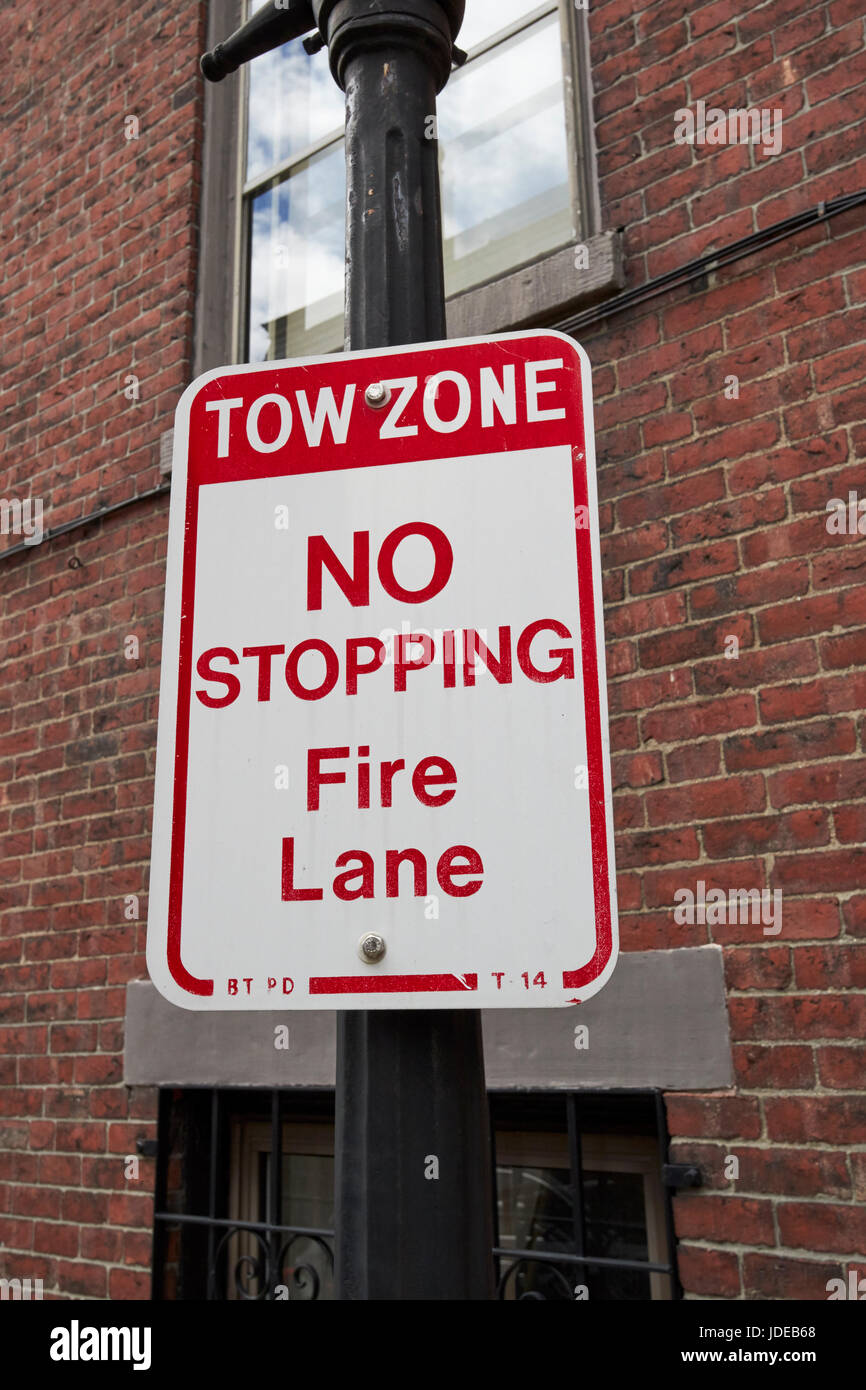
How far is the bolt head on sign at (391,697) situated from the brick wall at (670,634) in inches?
59.7

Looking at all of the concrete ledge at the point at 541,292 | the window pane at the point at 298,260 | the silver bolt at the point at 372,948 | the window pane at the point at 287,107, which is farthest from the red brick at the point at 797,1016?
the window pane at the point at 287,107

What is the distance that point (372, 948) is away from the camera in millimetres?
1279

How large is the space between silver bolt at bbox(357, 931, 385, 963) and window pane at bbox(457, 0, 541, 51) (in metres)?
3.61

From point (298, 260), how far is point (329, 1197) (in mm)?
3378

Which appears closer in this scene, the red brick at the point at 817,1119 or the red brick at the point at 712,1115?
the red brick at the point at 817,1119

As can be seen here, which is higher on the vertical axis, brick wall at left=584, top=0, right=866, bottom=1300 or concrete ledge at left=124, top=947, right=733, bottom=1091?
brick wall at left=584, top=0, right=866, bottom=1300

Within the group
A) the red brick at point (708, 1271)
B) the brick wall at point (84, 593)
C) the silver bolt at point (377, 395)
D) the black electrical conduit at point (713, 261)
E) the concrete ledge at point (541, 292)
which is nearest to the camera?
the silver bolt at point (377, 395)

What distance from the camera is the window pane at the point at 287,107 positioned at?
454 cm

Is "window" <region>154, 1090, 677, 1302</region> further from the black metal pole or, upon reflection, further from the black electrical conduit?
the black electrical conduit

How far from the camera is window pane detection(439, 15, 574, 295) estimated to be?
3643mm

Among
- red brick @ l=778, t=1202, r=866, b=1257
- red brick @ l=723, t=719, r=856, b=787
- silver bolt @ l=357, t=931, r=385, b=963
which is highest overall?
red brick @ l=723, t=719, r=856, b=787

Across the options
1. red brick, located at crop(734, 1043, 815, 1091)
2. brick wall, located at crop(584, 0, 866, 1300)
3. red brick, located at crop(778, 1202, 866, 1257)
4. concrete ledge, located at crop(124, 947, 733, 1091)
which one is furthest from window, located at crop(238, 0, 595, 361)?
red brick, located at crop(778, 1202, 866, 1257)

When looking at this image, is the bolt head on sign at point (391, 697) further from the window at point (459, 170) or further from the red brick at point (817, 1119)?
the window at point (459, 170)

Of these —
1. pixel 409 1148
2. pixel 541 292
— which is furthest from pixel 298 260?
pixel 409 1148
